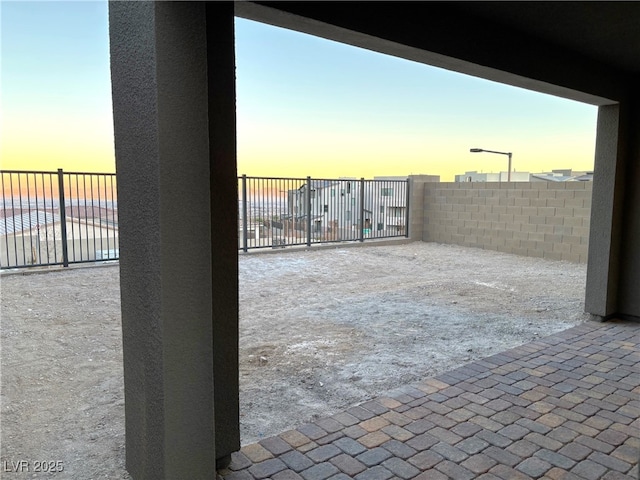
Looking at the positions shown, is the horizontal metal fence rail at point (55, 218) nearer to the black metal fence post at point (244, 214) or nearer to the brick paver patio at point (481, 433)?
the black metal fence post at point (244, 214)

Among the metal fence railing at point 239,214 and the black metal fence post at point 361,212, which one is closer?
the metal fence railing at point 239,214

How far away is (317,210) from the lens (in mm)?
10250

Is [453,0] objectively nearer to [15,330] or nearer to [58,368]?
[58,368]

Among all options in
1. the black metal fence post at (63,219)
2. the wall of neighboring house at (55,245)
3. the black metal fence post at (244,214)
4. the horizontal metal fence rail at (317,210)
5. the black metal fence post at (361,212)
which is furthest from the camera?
the black metal fence post at (361,212)

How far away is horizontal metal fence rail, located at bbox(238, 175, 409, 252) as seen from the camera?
931cm

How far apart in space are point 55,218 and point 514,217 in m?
9.44

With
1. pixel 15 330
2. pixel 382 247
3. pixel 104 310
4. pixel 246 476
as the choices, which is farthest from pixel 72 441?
pixel 382 247

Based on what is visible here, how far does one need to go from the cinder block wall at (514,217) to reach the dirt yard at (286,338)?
1.40 meters

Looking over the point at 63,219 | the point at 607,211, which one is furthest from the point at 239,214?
the point at 607,211

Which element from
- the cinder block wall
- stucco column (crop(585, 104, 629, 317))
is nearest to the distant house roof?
stucco column (crop(585, 104, 629, 317))

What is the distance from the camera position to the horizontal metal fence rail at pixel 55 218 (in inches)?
262

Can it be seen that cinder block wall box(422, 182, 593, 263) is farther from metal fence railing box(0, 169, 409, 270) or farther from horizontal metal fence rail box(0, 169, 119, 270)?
horizontal metal fence rail box(0, 169, 119, 270)

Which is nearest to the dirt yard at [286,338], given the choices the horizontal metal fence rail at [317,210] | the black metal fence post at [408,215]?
the horizontal metal fence rail at [317,210]

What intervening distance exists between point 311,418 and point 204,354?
1133 mm
